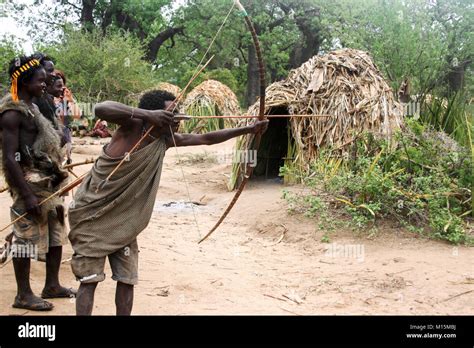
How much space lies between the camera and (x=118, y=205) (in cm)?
324

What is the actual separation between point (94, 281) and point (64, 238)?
3.49 feet

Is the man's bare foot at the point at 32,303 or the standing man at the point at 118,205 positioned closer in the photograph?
the standing man at the point at 118,205

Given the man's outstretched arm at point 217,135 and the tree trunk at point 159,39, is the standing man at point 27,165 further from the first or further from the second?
the tree trunk at point 159,39

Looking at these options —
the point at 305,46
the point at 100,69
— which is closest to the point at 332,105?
the point at 100,69

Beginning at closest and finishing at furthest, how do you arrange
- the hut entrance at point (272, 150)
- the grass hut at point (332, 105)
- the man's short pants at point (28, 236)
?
the man's short pants at point (28, 236), the grass hut at point (332, 105), the hut entrance at point (272, 150)

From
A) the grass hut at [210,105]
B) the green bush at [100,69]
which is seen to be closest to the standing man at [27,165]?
the grass hut at [210,105]

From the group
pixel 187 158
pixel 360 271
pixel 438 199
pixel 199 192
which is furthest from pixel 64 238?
pixel 187 158

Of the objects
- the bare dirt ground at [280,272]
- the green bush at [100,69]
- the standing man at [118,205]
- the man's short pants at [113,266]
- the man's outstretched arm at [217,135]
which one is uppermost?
the green bush at [100,69]

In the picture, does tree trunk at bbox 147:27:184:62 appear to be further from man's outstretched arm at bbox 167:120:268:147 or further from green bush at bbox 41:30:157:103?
man's outstretched arm at bbox 167:120:268:147

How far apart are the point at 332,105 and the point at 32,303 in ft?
20.1

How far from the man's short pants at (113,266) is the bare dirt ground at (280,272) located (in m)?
0.80

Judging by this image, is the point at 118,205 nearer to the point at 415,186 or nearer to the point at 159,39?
the point at 415,186

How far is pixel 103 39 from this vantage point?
20078 millimetres

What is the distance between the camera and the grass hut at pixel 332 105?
8367 millimetres
